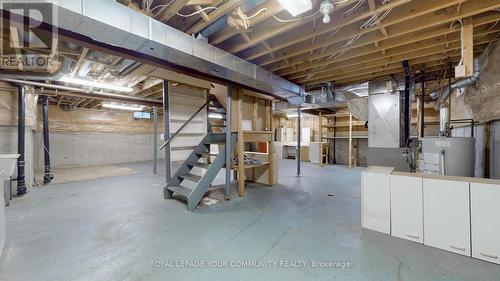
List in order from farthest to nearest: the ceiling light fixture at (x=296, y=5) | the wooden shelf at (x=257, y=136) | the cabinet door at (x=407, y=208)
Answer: the wooden shelf at (x=257, y=136) → the cabinet door at (x=407, y=208) → the ceiling light fixture at (x=296, y=5)

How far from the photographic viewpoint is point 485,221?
188 centimetres

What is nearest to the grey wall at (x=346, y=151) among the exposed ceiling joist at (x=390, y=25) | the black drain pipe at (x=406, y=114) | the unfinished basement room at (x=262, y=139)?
the unfinished basement room at (x=262, y=139)

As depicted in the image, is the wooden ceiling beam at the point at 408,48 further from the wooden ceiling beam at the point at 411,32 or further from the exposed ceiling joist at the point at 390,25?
the exposed ceiling joist at the point at 390,25

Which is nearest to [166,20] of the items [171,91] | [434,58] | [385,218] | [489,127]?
[171,91]

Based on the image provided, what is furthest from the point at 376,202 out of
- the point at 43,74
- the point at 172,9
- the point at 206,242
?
the point at 43,74

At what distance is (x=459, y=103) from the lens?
11.3ft

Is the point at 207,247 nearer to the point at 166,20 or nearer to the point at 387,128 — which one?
the point at 166,20

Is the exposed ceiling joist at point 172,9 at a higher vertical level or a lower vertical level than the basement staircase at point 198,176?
higher

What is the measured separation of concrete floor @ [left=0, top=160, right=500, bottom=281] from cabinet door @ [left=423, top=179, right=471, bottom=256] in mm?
120

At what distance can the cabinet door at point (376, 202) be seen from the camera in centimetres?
239

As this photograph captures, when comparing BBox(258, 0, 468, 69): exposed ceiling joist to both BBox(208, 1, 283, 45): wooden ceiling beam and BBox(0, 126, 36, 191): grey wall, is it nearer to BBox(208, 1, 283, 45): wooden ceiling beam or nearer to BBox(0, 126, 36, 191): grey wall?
BBox(208, 1, 283, 45): wooden ceiling beam

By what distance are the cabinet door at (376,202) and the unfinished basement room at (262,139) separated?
14 mm

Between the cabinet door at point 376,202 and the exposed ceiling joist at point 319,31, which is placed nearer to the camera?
the exposed ceiling joist at point 319,31
